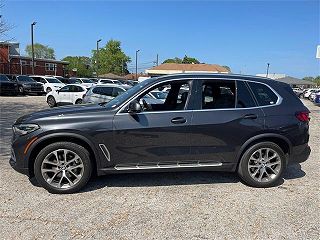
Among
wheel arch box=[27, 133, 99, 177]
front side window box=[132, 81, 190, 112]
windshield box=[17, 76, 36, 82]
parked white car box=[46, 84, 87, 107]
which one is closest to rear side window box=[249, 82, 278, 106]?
front side window box=[132, 81, 190, 112]

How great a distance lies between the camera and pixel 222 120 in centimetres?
452

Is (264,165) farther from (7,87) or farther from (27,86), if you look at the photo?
(27,86)

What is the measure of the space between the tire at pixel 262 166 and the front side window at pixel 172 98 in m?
1.28

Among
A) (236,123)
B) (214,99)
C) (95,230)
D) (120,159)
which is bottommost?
(95,230)

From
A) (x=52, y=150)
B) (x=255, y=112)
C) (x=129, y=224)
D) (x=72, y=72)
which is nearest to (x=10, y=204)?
(x=52, y=150)

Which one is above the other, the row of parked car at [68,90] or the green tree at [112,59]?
the green tree at [112,59]

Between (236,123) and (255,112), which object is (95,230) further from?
(255,112)

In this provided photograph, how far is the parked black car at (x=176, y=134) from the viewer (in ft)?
A: 13.9

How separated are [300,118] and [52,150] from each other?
12.5 feet

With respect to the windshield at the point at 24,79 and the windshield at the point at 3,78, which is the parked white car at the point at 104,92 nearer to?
the windshield at the point at 3,78

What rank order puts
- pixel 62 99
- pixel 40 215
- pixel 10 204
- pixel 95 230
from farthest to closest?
pixel 62 99 < pixel 10 204 < pixel 40 215 < pixel 95 230

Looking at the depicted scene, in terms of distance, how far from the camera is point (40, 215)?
3.64m

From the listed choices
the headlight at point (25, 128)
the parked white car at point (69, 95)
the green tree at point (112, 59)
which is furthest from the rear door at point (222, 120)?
the green tree at point (112, 59)

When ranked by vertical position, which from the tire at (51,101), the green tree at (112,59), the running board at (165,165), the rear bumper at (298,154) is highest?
the green tree at (112,59)
